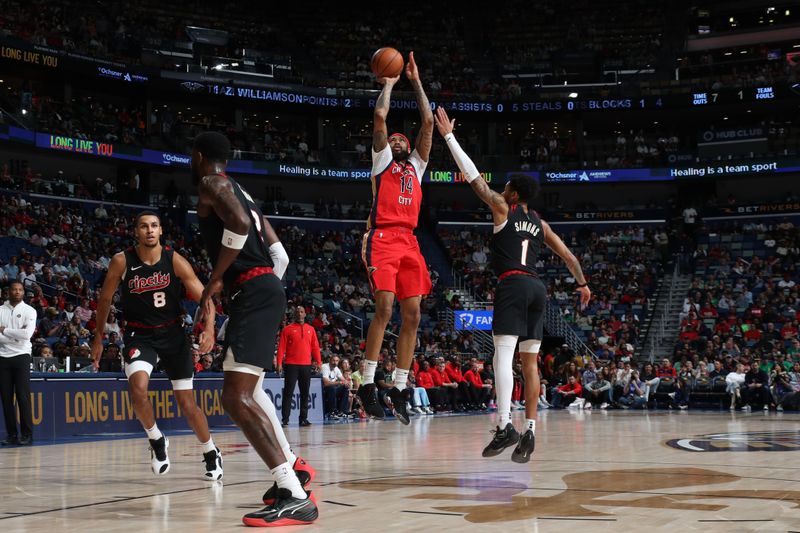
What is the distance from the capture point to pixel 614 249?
38.4 metres

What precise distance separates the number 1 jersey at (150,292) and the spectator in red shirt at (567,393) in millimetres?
18731

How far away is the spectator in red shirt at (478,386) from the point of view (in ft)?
79.1

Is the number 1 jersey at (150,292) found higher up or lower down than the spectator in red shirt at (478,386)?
higher up

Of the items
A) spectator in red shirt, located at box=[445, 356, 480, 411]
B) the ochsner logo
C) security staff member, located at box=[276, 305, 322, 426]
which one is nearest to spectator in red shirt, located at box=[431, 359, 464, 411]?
spectator in red shirt, located at box=[445, 356, 480, 411]

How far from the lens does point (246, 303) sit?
572 cm

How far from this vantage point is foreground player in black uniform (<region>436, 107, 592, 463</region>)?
812cm

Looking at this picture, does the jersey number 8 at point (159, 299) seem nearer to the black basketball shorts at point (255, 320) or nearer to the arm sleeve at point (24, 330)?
the black basketball shorts at point (255, 320)

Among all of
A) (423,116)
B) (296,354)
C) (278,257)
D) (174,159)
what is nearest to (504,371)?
(423,116)

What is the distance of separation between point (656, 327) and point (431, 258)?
9412 mm

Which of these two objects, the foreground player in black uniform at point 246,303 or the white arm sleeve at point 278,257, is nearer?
the foreground player in black uniform at point 246,303

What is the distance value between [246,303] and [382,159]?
314cm

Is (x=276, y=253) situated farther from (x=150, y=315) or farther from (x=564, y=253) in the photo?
(x=564, y=253)

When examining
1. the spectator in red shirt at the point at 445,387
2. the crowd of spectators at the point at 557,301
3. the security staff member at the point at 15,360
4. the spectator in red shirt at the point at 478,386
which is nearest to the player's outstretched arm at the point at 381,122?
the security staff member at the point at 15,360

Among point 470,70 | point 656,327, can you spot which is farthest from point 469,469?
point 470,70
